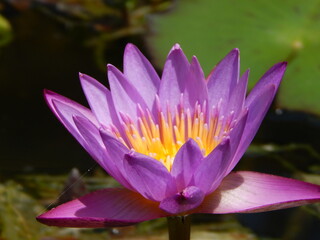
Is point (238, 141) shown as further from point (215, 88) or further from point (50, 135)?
point (50, 135)

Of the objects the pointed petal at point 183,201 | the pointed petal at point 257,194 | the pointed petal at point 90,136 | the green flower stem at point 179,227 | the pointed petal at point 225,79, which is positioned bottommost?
the green flower stem at point 179,227

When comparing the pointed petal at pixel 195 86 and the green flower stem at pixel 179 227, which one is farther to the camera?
the pointed petal at pixel 195 86

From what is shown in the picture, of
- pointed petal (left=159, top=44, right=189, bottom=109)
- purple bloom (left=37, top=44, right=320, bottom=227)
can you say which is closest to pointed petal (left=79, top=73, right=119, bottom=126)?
purple bloom (left=37, top=44, right=320, bottom=227)

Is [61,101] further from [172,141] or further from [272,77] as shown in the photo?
[272,77]

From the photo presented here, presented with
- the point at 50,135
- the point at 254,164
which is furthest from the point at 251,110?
the point at 50,135

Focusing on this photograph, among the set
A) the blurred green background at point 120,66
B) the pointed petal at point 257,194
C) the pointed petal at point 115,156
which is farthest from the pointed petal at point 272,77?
the blurred green background at point 120,66

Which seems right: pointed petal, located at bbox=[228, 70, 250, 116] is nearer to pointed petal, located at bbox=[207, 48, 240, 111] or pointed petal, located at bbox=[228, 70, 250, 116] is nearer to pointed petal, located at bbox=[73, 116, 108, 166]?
pointed petal, located at bbox=[207, 48, 240, 111]

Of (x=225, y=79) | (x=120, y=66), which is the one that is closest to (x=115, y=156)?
(x=225, y=79)

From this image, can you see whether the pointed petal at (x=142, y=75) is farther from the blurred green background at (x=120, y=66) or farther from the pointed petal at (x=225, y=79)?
the blurred green background at (x=120, y=66)
